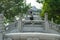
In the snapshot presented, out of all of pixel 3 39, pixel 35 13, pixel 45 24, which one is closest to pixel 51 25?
pixel 45 24

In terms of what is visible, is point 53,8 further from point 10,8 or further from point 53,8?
point 10,8

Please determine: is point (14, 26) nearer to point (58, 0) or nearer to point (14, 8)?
point (14, 8)

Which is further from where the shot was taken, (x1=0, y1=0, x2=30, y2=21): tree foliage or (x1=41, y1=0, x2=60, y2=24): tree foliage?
(x1=41, y1=0, x2=60, y2=24): tree foliage

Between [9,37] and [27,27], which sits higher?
[9,37]

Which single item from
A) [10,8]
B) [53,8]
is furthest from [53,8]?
[10,8]

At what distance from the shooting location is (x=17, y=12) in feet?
58.4

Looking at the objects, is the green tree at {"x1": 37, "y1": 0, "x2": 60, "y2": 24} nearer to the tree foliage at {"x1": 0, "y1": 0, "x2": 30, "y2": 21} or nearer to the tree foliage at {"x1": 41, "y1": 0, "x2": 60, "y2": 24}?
the tree foliage at {"x1": 41, "y1": 0, "x2": 60, "y2": 24}

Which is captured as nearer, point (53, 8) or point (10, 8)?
point (10, 8)

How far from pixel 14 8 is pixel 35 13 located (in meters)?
15.1

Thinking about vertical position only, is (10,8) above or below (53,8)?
above

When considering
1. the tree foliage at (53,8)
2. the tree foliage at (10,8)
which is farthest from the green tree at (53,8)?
the tree foliage at (10,8)

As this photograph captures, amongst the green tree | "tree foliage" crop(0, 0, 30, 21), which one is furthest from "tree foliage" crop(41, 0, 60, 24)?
"tree foliage" crop(0, 0, 30, 21)

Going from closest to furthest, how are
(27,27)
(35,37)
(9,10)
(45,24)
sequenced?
(35,37) < (9,10) < (45,24) < (27,27)

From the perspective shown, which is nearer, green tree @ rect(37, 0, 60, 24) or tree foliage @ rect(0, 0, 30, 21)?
tree foliage @ rect(0, 0, 30, 21)
